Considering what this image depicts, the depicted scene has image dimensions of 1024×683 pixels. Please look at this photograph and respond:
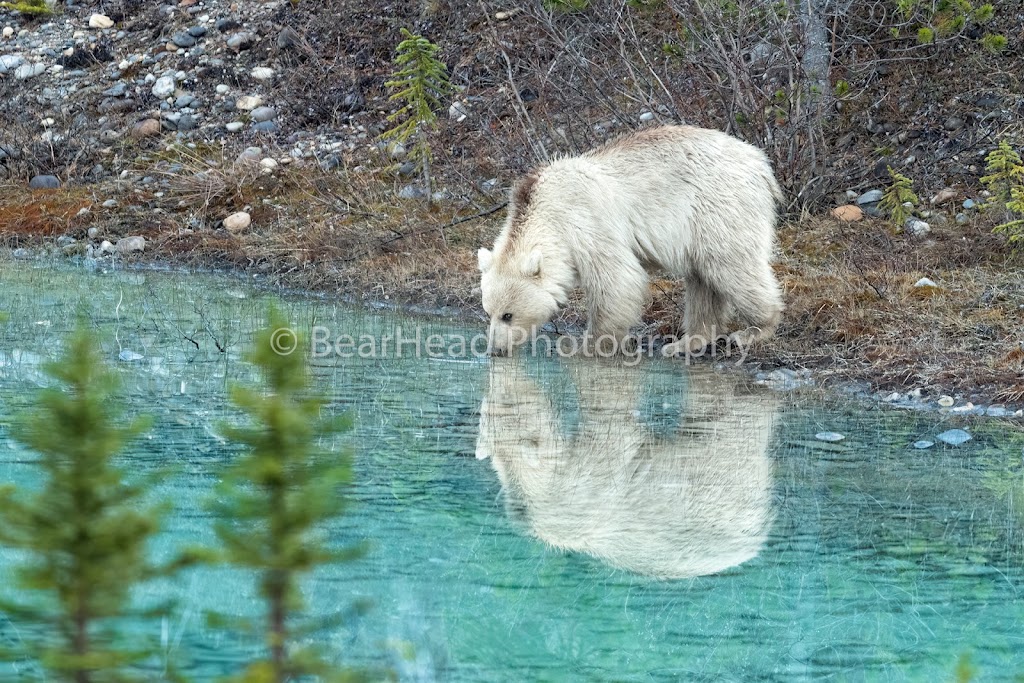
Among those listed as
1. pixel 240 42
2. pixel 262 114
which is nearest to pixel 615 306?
pixel 262 114

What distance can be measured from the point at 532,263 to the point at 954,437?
275 centimetres

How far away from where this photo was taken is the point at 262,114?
1479 centimetres

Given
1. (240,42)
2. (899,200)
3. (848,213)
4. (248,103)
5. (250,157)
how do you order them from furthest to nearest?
1. (240,42)
2. (248,103)
3. (250,157)
4. (848,213)
5. (899,200)

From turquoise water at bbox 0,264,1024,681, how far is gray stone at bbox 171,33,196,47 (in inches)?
382

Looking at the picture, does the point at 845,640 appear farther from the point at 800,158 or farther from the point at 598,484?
the point at 800,158

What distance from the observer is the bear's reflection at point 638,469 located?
4.25 metres

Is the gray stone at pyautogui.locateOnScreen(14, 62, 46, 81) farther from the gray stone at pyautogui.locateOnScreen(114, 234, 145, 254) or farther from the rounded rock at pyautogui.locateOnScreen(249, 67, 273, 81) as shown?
the gray stone at pyautogui.locateOnScreen(114, 234, 145, 254)

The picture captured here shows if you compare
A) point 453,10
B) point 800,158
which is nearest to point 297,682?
point 800,158

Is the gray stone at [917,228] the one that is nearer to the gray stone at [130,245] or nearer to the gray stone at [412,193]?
the gray stone at [412,193]

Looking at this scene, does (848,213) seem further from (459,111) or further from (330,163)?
(330,163)

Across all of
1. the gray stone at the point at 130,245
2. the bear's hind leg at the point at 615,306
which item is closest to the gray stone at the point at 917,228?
the bear's hind leg at the point at 615,306

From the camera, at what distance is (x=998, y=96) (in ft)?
37.9

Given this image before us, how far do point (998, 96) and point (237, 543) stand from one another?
1140 centimetres

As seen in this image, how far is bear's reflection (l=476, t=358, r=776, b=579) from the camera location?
4.25 metres
